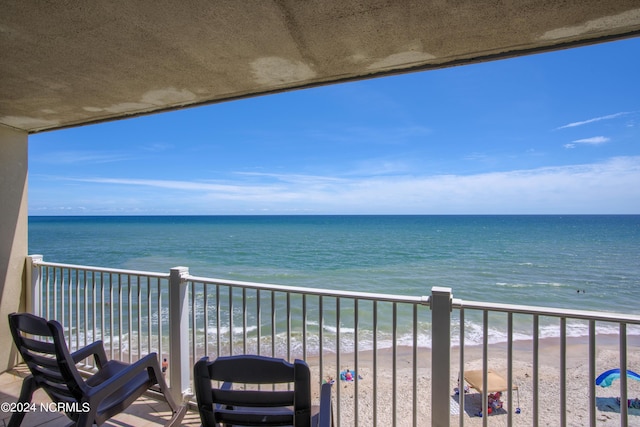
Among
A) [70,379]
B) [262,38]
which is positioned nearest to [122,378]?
[70,379]

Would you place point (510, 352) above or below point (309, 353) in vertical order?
above

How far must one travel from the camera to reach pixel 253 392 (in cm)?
114

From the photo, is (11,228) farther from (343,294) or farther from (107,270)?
(343,294)

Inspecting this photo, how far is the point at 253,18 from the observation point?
1323mm

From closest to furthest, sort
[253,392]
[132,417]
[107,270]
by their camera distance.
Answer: [253,392], [132,417], [107,270]

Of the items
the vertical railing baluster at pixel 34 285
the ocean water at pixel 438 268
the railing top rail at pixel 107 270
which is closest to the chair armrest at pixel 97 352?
the railing top rail at pixel 107 270

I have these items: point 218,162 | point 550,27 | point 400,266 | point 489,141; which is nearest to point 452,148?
point 489,141

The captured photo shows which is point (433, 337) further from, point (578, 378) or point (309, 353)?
point (578, 378)

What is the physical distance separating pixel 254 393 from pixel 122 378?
0.95 meters

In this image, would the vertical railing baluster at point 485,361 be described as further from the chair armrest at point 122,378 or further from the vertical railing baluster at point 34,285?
the vertical railing baluster at point 34,285

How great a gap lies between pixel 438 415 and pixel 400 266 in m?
13.3

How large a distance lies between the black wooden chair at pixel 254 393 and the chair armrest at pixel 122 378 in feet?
2.49

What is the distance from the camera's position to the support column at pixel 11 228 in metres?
2.83

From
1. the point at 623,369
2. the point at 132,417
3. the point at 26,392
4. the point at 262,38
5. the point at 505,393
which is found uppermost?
the point at 262,38
